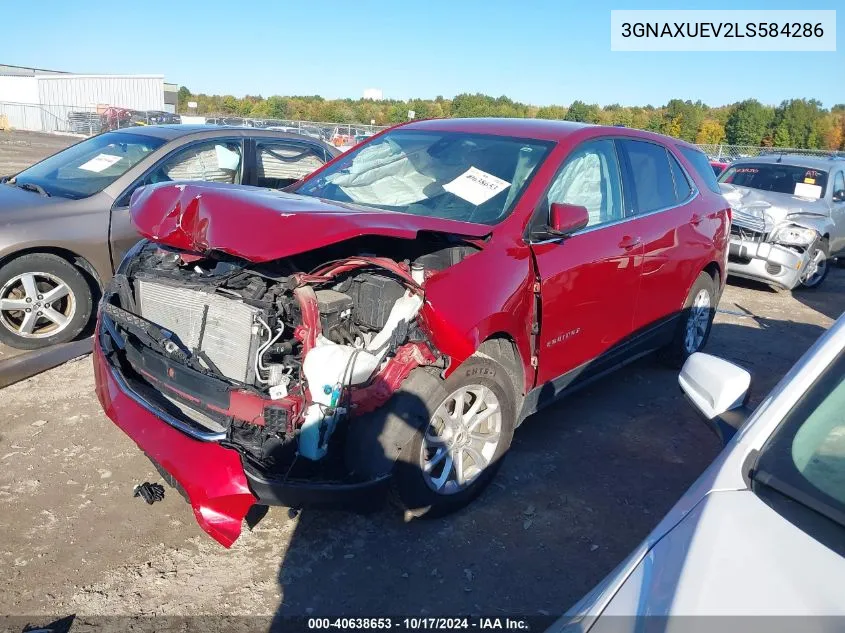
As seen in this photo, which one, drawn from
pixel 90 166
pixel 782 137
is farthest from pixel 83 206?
pixel 782 137

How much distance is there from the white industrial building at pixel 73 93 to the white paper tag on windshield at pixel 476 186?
46.7 meters

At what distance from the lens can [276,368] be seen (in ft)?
8.83

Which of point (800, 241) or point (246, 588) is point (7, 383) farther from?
point (800, 241)

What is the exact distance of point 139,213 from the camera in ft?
10.1

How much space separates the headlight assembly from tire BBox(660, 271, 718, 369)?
12.4 feet

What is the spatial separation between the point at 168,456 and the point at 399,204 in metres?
1.83

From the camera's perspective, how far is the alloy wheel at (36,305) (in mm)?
4719

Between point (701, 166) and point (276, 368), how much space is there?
13.6 feet

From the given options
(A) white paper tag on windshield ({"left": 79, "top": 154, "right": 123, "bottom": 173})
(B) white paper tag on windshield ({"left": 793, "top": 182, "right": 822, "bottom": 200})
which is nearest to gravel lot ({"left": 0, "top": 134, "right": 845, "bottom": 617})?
(A) white paper tag on windshield ({"left": 79, "top": 154, "right": 123, "bottom": 173})

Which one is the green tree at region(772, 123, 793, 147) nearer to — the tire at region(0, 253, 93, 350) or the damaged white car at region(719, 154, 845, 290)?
the damaged white car at region(719, 154, 845, 290)

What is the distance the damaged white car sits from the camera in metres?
8.41

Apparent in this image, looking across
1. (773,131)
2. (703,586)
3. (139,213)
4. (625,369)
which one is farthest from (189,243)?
(773,131)

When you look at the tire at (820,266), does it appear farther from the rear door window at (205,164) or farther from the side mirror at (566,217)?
the rear door window at (205,164)

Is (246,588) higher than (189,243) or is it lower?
lower
